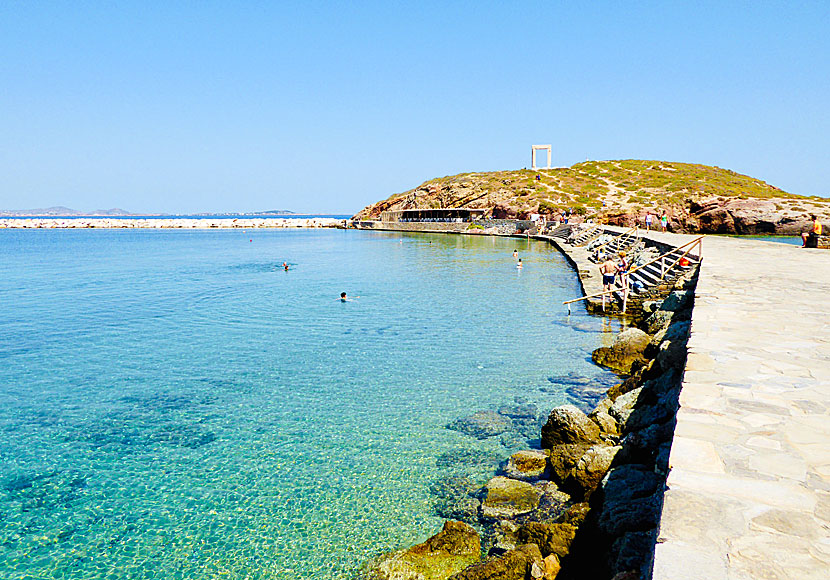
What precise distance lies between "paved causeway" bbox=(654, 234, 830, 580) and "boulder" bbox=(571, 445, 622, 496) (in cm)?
186

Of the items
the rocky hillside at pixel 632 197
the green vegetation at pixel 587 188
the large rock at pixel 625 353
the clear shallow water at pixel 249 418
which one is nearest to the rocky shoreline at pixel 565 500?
the clear shallow water at pixel 249 418

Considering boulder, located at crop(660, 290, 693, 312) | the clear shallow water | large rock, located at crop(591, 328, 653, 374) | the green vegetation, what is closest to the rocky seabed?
the clear shallow water

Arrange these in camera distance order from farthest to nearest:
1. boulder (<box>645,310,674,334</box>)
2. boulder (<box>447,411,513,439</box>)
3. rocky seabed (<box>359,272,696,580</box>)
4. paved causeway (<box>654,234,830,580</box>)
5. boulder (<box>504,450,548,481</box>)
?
1. boulder (<box>645,310,674,334</box>)
2. boulder (<box>447,411,513,439</box>)
3. boulder (<box>504,450,548,481</box>)
4. rocky seabed (<box>359,272,696,580</box>)
5. paved causeway (<box>654,234,830,580</box>)

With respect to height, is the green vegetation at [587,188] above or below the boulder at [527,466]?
above

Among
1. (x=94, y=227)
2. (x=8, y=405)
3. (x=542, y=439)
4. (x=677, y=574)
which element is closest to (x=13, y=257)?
(x=8, y=405)

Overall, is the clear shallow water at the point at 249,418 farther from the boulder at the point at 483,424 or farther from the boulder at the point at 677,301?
the boulder at the point at 677,301

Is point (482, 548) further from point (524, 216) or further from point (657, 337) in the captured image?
point (524, 216)

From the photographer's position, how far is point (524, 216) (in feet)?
294

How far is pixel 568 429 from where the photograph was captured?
9.55 m

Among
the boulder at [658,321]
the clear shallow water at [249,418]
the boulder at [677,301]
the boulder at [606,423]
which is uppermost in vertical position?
the boulder at [677,301]

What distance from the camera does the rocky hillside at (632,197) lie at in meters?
58.0

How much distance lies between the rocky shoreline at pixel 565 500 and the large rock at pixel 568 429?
2cm

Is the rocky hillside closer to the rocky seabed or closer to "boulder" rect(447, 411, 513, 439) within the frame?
"boulder" rect(447, 411, 513, 439)

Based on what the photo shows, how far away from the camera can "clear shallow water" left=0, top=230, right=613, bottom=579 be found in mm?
7613
